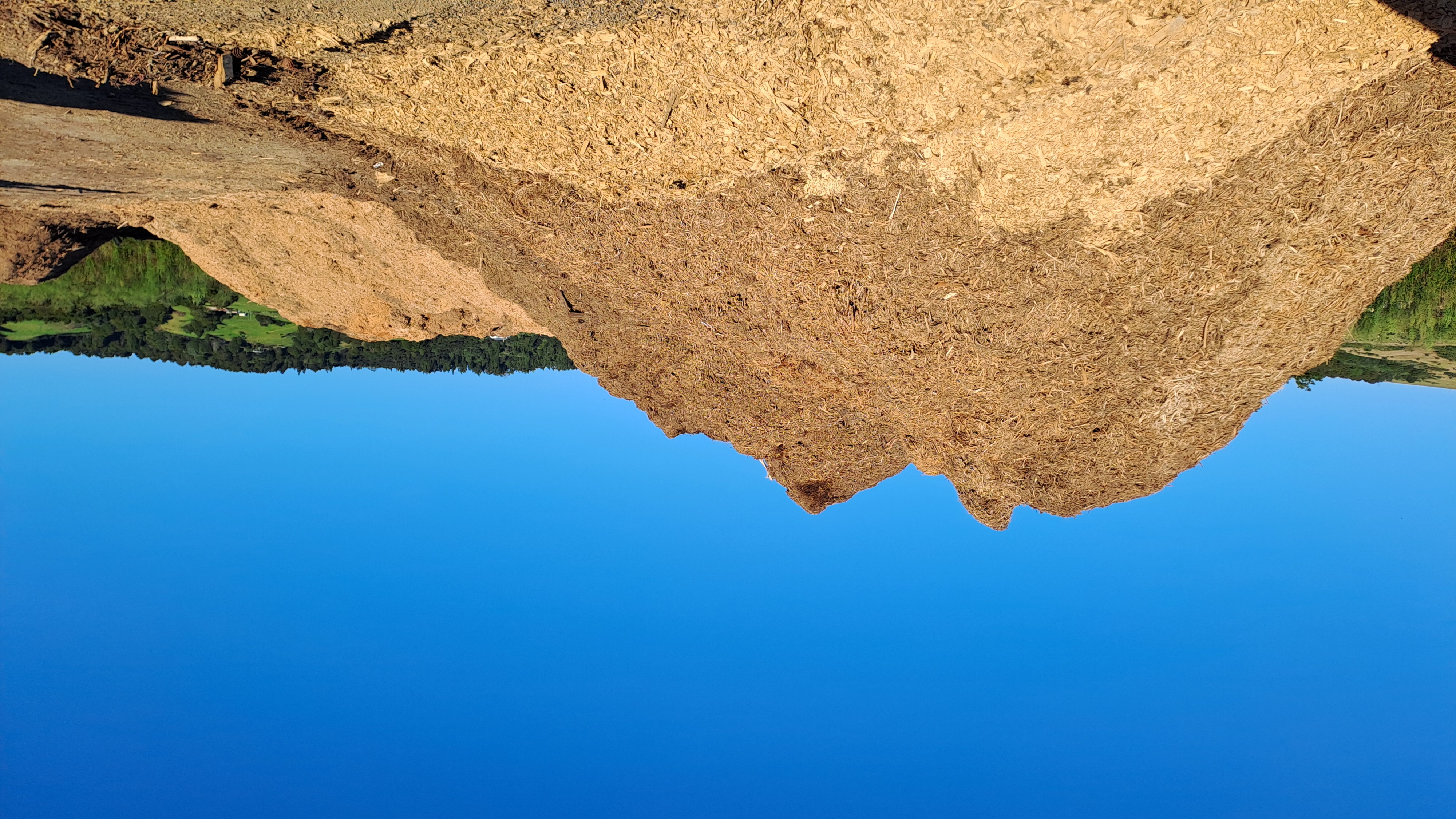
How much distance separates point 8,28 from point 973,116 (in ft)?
18.5

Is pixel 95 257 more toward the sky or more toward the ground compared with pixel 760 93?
more toward the sky

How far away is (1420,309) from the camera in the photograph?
9156 mm

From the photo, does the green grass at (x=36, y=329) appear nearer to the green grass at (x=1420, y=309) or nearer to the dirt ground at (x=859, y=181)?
the dirt ground at (x=859, y=181)

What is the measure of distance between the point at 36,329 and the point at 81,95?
33.4 feet

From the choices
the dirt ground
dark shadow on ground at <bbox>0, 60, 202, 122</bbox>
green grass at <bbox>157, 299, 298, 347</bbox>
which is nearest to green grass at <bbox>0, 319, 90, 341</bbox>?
green grass at <bbox>157, 299, 298, 347</bbox>

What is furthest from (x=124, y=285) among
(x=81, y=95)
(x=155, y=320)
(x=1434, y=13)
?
(x=1434, y=13)

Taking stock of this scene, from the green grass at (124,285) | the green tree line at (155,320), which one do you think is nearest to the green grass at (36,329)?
the green tree line at (155,320)

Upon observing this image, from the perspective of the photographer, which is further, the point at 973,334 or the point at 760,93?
the point at 973,334

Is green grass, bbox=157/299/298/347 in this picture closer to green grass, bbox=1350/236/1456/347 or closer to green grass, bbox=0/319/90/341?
green grass, bbox=0/319/90/341

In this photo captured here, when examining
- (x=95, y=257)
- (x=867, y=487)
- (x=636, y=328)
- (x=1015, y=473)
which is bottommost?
(x=1015, y=473)

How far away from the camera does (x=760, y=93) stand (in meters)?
5.03

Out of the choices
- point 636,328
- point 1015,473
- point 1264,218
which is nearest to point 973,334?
point 1015,473

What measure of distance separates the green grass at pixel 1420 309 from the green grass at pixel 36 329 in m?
18.3

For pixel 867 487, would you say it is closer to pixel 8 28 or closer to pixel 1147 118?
pixel 1147 118
